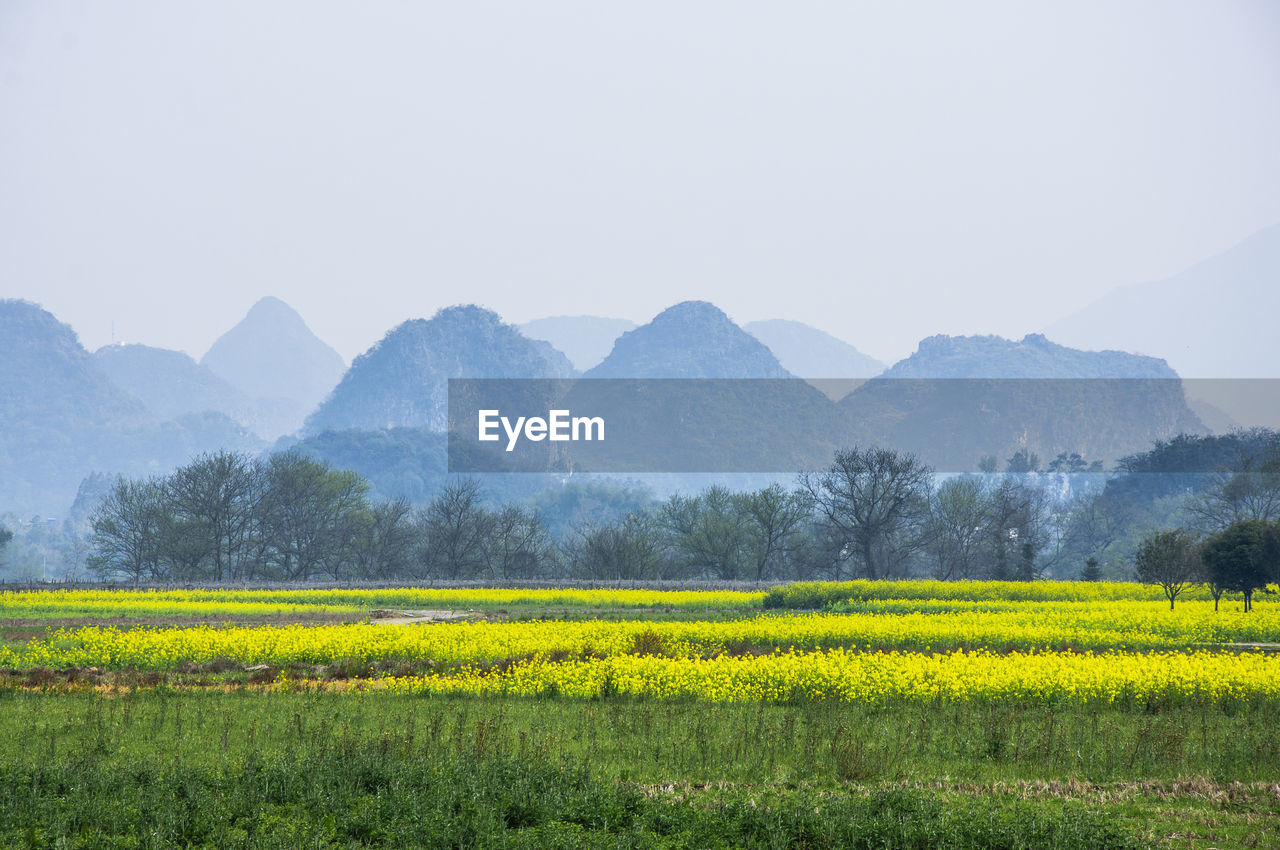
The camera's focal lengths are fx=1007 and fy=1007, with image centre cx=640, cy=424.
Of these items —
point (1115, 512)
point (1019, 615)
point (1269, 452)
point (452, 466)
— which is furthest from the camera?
point (452, 466)

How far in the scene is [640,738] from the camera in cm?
A: 1591

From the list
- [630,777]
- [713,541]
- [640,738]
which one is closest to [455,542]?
[713,541]

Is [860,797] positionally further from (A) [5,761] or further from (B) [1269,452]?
(B) [1269,452]

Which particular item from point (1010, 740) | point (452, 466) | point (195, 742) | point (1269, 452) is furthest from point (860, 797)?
point (452, 466)

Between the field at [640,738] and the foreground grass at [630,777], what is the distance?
0.16ft

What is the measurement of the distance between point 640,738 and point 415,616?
103 feet

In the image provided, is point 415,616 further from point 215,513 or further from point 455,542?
point 215,513

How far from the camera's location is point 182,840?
34.5 feet

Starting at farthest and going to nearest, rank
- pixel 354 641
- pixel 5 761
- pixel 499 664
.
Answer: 1. pixel 354 641
2. pixel 499 664
3. pixel 5 761

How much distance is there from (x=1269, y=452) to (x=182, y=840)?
9794cm

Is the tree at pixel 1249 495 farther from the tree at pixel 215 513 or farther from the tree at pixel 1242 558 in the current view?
the tree at pixel 215 513

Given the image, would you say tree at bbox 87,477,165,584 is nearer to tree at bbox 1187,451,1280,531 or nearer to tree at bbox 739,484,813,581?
tree at bbox 739,484,813,581

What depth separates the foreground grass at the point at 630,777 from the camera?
10.6 m

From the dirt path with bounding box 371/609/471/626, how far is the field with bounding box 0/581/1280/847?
497 inches
